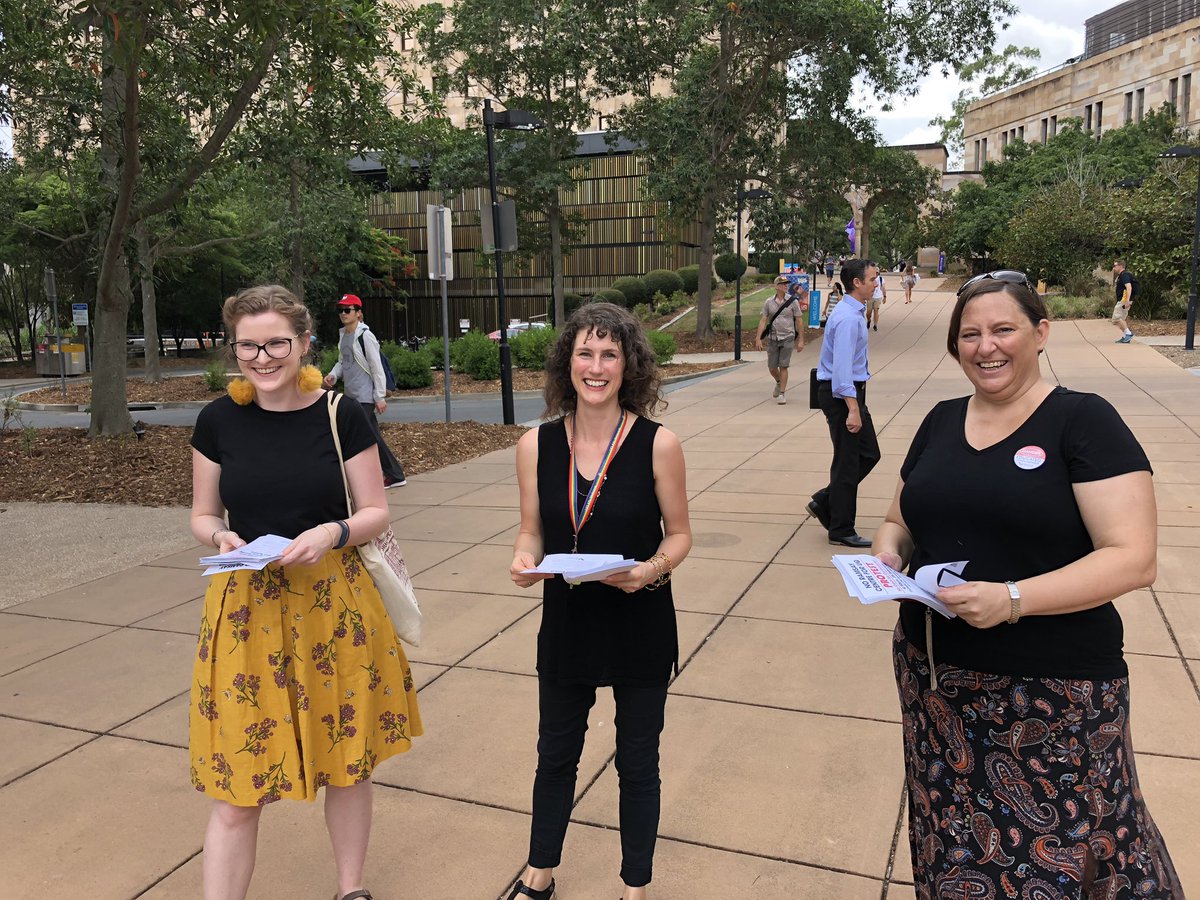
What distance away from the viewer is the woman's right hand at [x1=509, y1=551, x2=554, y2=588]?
2318 millimetres

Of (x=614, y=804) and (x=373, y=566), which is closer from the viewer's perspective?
(x=373, y=566)

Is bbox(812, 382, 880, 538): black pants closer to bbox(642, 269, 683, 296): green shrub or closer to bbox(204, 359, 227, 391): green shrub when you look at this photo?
bbox(204, 359, 227, 391): green shrub

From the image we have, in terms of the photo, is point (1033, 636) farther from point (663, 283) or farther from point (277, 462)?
point (663, 283)

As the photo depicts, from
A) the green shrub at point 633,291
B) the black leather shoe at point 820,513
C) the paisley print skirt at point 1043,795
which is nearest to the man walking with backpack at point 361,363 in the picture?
the black leather shoe at point 820,513

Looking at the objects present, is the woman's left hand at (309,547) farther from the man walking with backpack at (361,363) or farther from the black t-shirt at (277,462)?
the man walking with backpack at (361,363)

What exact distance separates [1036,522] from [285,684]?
1.89m

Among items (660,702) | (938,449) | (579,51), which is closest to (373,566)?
(660,702)

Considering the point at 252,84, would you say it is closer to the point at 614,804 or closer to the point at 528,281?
the point at 614,804

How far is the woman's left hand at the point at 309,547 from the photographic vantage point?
2271mm

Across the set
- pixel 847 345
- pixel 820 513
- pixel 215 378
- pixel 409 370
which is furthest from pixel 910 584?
pixel 215 378

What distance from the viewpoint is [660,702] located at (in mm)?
2539

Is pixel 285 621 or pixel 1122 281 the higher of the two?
pixel 1122 281

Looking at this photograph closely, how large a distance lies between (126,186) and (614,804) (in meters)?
8.84

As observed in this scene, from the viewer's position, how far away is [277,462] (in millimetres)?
2479
